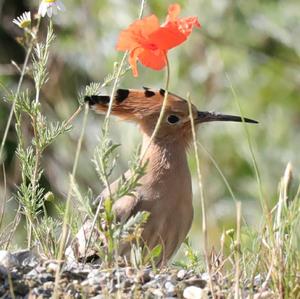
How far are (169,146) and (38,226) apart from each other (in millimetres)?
1561

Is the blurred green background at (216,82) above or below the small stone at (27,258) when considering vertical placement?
above

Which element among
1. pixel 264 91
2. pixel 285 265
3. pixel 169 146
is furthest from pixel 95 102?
pixel 264 91

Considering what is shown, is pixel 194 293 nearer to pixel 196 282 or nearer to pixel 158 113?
pixel 196 282

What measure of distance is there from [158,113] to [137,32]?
168 cm

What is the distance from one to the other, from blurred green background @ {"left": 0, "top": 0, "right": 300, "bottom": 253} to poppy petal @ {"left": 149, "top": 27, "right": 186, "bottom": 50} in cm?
525

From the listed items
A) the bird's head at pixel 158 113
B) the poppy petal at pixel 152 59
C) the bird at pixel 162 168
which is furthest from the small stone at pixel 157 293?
the bird's head at pixel 158 113

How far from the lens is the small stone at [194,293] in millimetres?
3680

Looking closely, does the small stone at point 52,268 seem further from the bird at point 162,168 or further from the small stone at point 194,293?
the bird at point 162,168

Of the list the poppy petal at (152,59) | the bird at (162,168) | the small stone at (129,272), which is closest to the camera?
the small stone at (129,272)

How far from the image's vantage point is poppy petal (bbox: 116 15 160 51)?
397 cm

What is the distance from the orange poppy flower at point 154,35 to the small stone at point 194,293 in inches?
34.0

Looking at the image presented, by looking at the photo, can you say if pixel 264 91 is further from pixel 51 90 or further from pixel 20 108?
pixel 20 108

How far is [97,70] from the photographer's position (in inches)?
420

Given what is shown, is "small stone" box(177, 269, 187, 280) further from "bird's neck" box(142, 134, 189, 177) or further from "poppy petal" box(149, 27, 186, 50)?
"bird's neck" box(142, 134, 189, 177)
